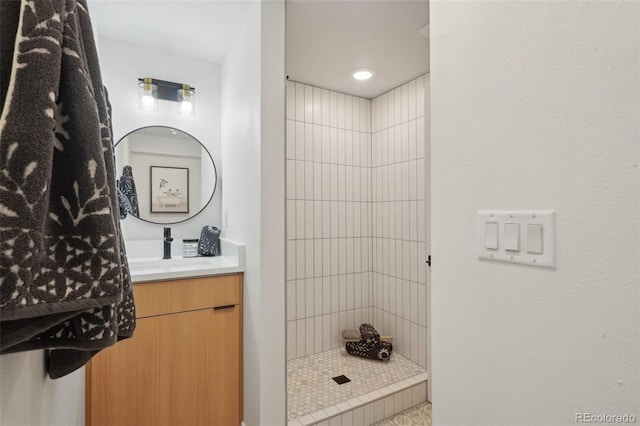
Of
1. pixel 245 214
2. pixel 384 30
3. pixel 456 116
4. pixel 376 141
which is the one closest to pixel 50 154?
pixel 456 116

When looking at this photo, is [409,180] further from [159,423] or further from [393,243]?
[159,423]

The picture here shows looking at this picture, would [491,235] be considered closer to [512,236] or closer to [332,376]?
[512,236]

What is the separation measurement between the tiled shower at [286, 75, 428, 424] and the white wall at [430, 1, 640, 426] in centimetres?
152

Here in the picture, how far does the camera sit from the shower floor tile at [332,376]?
1767 mm

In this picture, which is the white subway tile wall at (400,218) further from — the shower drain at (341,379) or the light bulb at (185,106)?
the light bulb at (185,106)

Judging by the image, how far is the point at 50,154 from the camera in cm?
35

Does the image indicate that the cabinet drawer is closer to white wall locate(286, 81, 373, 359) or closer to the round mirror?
the round mirror

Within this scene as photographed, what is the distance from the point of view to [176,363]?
155 centimetres

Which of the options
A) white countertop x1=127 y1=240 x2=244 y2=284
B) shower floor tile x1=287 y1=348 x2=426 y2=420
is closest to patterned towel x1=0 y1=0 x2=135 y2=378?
white countertop x1=127 y1=240 x2=244 y2=284

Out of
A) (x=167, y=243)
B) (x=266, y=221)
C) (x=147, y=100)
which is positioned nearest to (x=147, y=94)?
(x=147, y=100)

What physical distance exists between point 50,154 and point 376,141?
8.47 feet

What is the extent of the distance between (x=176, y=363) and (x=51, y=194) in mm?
1436

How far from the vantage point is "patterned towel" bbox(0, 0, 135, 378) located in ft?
1.07

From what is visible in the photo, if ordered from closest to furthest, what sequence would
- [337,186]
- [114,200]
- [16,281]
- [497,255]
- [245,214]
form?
1. [16,281]
2. [114,200]
3. [497,255]
4. [245,214]
5. [337,186]
